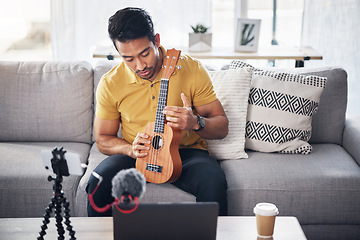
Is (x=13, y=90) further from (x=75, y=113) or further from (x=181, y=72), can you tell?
(x=181, y=72)

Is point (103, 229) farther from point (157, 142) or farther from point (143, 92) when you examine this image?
point (143, 92)

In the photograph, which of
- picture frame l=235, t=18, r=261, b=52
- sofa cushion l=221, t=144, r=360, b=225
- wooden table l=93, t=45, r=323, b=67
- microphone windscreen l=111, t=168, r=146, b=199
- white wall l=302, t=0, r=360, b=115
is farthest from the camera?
white wall l=302, t=0, r=360, b=115

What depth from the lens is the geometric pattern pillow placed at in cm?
230

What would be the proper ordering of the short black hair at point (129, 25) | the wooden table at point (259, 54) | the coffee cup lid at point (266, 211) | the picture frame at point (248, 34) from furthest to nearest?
the picture frame at point (248, 34) < the wooden table at point (259, 54) < the short black hair at point (129, 25) < the coffee cup lid at point (266, 211)

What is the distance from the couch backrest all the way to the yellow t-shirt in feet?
1.30

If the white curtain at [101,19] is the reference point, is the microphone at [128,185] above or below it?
below

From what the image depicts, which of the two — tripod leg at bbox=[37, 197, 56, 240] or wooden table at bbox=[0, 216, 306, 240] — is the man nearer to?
wooden table at bbox=[0, 216, 306, 240]

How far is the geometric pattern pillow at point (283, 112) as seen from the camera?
2301 mm

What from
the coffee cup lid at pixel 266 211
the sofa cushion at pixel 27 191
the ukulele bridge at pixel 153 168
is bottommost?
the sofa cushion at pixel 27 191

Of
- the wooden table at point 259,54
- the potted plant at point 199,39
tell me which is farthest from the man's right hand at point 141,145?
the potted plant at point 199,39

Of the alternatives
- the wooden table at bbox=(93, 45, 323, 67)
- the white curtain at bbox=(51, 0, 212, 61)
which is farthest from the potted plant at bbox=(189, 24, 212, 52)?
the white curtain at bbox=(51, 0, 212, 61)

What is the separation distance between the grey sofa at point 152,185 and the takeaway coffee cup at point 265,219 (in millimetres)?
519

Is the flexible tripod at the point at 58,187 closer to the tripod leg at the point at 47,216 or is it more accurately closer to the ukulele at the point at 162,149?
the tripod leg at the point at 47,216

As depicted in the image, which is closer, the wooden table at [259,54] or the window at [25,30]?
the wooden table at [259,54]
